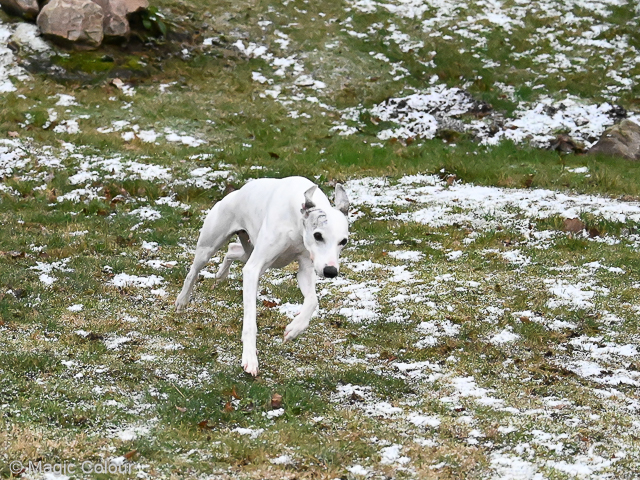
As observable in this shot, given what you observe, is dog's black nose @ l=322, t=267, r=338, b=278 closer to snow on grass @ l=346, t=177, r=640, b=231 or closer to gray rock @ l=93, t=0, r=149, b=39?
snow on grass @ l=346, t=177, r=640, b=231

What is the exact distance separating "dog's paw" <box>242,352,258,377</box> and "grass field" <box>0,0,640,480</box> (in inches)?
4.5

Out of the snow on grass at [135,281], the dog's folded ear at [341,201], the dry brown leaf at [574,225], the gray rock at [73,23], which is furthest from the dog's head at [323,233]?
the gray rock at [73,23]

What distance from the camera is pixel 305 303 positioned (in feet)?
21.8

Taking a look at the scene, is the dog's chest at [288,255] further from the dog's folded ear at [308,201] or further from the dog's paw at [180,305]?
the dog's paw at [180,305]

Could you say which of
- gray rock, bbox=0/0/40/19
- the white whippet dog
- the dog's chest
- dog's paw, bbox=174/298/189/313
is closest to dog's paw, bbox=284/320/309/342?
the white whippet dog

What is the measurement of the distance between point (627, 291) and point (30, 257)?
24.6ft

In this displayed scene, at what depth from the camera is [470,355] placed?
7203mm

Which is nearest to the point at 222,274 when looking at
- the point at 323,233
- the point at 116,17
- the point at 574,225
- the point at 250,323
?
the point at 250,323

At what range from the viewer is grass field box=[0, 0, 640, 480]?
5414 millimetres

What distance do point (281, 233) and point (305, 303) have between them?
0.65 m

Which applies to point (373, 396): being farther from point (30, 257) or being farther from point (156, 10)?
point (156, 10)

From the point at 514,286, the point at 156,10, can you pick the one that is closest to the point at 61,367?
the point at 514,286

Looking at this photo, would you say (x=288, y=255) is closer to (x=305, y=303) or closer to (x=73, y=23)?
(x=305, y=303)

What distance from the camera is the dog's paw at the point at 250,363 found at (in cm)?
640
